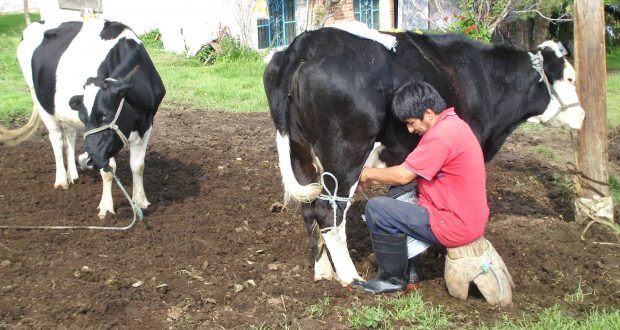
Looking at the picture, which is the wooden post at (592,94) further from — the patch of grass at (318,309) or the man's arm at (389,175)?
the patch of grass at (318,309)

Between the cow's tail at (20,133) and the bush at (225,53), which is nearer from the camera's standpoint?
the cow's tail at (20,133)

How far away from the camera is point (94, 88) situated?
6117mm

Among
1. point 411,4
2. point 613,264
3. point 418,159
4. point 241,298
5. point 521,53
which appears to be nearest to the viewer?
point 418,159

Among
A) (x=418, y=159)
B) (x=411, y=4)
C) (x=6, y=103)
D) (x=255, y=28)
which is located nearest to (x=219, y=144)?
(x=6, y=103)

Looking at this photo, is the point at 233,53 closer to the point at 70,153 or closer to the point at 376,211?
the point at 70,153

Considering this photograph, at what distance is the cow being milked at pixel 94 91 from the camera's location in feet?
20.0

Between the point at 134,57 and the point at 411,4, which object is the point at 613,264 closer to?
the point at 134,57

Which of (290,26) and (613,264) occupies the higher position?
(290,26)

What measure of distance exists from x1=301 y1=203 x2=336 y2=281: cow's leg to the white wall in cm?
1157

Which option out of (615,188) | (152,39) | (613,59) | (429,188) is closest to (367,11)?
(152,39)

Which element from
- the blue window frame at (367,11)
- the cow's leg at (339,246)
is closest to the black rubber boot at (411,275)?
the cow's leg at (339,246)

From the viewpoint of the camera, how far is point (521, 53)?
602 centimetres

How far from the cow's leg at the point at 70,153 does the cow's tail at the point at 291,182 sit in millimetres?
3423

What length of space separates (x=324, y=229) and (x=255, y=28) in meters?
12.7
